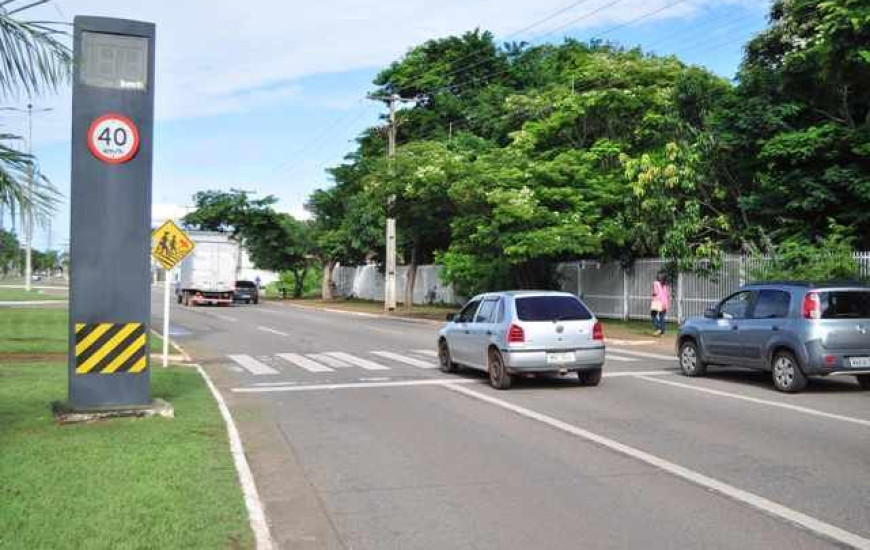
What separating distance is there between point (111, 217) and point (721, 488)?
292 inches

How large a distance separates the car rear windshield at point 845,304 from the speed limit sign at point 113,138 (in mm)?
10121

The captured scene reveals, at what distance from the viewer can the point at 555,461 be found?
28.1ft

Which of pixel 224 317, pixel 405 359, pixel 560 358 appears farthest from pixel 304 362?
pixel 224 317

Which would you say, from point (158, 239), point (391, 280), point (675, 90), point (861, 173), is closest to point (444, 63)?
point (391, 280)

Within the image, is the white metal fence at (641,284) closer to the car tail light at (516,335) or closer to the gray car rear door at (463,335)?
the gray car rear door at (463,335)

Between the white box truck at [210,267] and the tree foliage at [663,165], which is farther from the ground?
the tree foliage at [663,165]

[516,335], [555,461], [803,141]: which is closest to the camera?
[555,461]

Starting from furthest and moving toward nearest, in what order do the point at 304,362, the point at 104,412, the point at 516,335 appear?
the point at 304,362, the point at 516,335, the point at 104,412

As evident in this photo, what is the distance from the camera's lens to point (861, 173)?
24.9 m

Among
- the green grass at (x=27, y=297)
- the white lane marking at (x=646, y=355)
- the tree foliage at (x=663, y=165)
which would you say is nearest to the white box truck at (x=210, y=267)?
the green grass at (x=27, y=297)

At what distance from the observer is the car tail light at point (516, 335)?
14.0 m

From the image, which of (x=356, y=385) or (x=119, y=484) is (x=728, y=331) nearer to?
(x=356, y=385)

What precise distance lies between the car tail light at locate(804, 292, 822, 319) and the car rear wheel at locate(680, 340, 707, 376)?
9.40ft

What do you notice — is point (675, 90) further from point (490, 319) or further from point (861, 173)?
point (490, 319)
